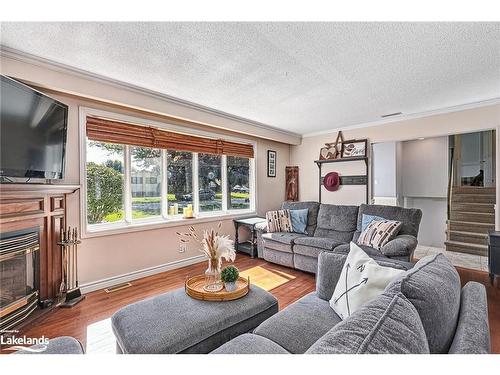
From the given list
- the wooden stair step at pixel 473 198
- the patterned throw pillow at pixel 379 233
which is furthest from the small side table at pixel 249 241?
the wooden stair step at pixel 473 198

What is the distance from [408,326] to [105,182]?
326 cm

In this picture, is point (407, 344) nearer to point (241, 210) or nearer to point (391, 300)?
point (391, 300)

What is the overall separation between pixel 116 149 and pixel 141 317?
2315mm

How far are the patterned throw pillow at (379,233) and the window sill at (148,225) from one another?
219cm

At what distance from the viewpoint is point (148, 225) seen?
328cm

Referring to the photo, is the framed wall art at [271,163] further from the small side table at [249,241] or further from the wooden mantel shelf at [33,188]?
the wooden mantel shelf at [33,188]

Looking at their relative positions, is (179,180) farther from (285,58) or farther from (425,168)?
(425,168)

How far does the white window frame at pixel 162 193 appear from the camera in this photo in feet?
9.02

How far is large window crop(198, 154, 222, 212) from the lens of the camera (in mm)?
4059

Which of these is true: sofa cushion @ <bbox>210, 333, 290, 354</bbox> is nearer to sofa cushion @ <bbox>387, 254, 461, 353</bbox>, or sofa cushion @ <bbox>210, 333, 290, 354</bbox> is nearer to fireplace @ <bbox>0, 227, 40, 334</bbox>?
sofa cushion @ <bbox>387, 254, 461, 353</bbox>

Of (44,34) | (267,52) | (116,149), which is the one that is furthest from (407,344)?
(116,149)

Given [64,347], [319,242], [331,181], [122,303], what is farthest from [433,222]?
[64,347]
